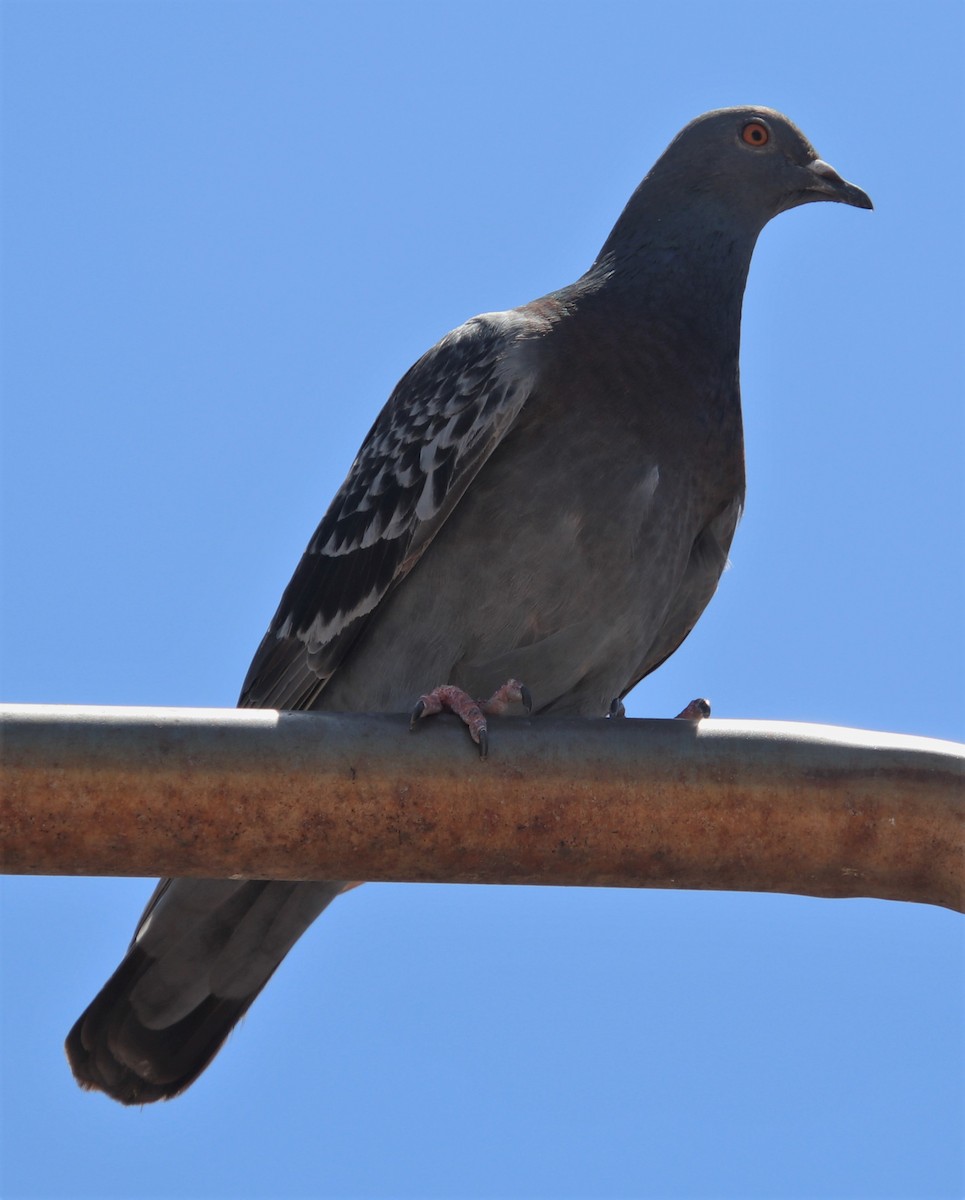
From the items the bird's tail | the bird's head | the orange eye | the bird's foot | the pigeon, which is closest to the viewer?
the bird's foot

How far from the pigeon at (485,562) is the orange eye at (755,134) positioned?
131cm

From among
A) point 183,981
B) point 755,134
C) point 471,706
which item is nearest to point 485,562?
point 471,706

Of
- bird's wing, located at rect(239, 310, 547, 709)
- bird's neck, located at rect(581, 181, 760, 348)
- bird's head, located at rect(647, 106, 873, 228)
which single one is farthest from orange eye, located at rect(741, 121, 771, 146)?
bird's wing, located at rect(239, 310, 547, 709)

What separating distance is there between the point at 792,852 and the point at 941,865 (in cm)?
39

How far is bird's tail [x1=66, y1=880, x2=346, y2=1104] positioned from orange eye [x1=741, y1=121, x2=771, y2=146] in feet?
13.8

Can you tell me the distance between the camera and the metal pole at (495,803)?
3.92m

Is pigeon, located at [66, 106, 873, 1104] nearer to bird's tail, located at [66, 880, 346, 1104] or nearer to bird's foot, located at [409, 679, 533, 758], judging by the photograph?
bird's tail, located at [66, 880, 346, 1104]

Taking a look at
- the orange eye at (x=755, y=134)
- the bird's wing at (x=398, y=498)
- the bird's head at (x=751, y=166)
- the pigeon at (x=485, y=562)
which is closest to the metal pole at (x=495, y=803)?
the pigeon at (x=485, y=562)

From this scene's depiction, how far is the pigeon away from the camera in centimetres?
643

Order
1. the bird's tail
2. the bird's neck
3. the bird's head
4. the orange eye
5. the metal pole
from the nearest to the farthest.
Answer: the metal pole → the bird's tail → the bird's neck → the bird's head → the orange eye

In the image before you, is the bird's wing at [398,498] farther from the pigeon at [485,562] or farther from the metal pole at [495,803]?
the metal pole at [495,803]

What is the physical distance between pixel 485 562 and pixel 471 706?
167 cm

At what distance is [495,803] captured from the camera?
4.04m

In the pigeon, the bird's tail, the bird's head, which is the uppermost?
the bird's head
